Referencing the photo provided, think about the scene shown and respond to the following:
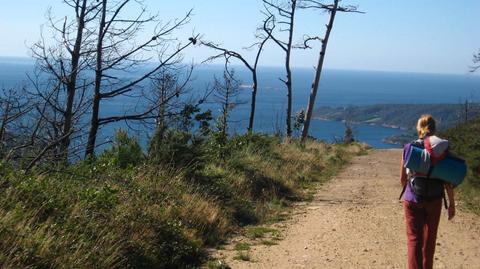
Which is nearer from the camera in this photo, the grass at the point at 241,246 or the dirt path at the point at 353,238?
the dirt path at the point at 353,238

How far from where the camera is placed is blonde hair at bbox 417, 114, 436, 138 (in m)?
5.75

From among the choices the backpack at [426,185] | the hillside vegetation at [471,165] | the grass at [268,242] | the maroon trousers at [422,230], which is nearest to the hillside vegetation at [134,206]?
the grass at [268,242]

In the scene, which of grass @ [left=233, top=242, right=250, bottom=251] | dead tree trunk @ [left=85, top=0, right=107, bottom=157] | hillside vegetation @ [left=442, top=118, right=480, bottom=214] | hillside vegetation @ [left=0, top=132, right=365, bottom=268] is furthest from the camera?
hillside vegetation @ [left=442, top=118, right=480, bottom=214]

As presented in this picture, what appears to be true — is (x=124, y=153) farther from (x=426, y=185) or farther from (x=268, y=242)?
(x=426, y=185)

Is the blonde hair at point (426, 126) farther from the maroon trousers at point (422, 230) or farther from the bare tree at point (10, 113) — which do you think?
the bare tree at point (10, 113)

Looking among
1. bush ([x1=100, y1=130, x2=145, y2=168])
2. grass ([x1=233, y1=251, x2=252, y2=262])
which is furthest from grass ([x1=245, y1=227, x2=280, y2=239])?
bush ([x1=100, y1=130, x2=145, y2=168])

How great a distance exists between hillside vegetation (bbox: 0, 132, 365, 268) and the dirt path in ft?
2.16

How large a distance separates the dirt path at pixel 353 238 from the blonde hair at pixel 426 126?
6.03ft

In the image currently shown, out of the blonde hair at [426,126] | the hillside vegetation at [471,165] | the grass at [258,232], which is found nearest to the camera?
the blonde hair at [426,126]

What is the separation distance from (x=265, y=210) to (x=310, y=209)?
40.1 inches

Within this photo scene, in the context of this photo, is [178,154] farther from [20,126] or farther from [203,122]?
[203,122]

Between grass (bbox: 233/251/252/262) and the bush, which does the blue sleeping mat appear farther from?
the bush

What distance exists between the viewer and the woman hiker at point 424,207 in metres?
5.63

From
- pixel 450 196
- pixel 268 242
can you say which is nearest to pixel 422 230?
pixel 450 196
